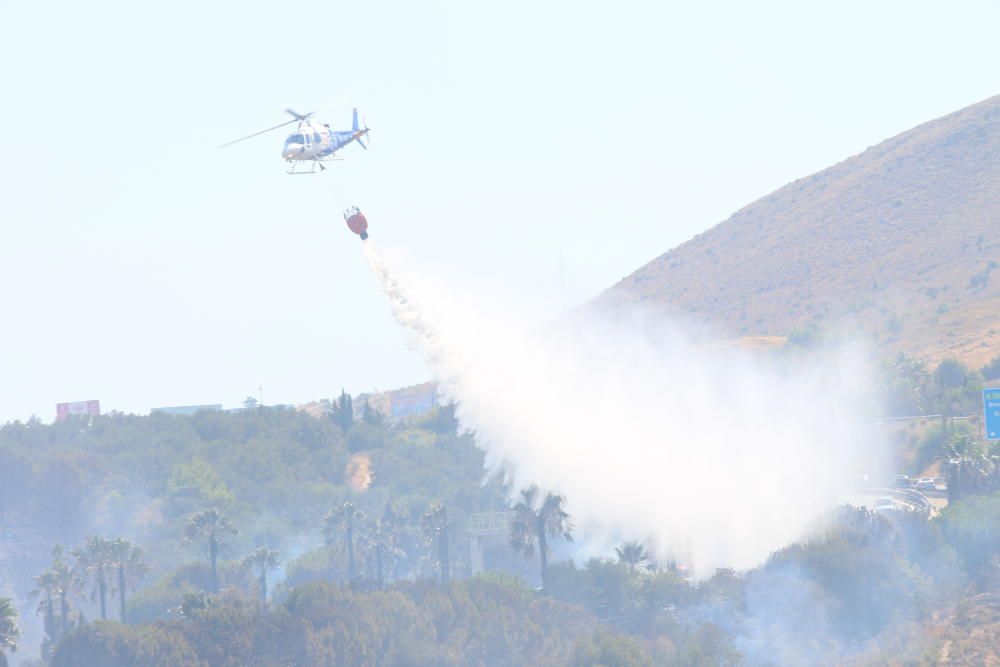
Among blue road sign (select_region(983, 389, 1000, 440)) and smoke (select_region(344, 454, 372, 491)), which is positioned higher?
smoke (select_region(344, 454, 372, 491))

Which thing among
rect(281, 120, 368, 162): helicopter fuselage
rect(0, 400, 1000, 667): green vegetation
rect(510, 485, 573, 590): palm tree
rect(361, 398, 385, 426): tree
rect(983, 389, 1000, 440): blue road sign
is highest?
rect(281, 120, 368, 162): helicopter fuselage

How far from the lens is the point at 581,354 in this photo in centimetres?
12188

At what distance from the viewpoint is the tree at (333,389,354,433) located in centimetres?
18088

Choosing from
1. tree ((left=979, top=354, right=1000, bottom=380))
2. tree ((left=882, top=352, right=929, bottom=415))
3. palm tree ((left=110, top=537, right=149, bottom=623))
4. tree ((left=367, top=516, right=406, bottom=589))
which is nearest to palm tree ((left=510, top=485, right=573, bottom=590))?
tree ((left=367, top=516, right=406, bottom=589))

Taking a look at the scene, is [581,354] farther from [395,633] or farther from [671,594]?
[395,633]

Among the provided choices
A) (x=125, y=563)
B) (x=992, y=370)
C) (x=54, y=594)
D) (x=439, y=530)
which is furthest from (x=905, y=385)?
(x=54, y=594)

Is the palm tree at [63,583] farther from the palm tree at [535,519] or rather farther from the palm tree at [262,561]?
the palm tree at [535,519]

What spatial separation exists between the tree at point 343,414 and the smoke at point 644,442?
58.7 meters

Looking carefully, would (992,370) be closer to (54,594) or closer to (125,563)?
(125,563)

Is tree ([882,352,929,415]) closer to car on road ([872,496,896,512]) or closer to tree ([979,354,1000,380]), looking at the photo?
tree ([979,354,1000,380])

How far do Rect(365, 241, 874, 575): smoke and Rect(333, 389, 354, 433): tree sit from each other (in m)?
58.7

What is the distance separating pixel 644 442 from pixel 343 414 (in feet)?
260

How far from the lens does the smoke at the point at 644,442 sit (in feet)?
316

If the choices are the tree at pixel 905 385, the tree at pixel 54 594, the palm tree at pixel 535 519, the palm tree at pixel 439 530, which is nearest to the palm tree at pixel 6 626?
the tree at pixel 54 594
